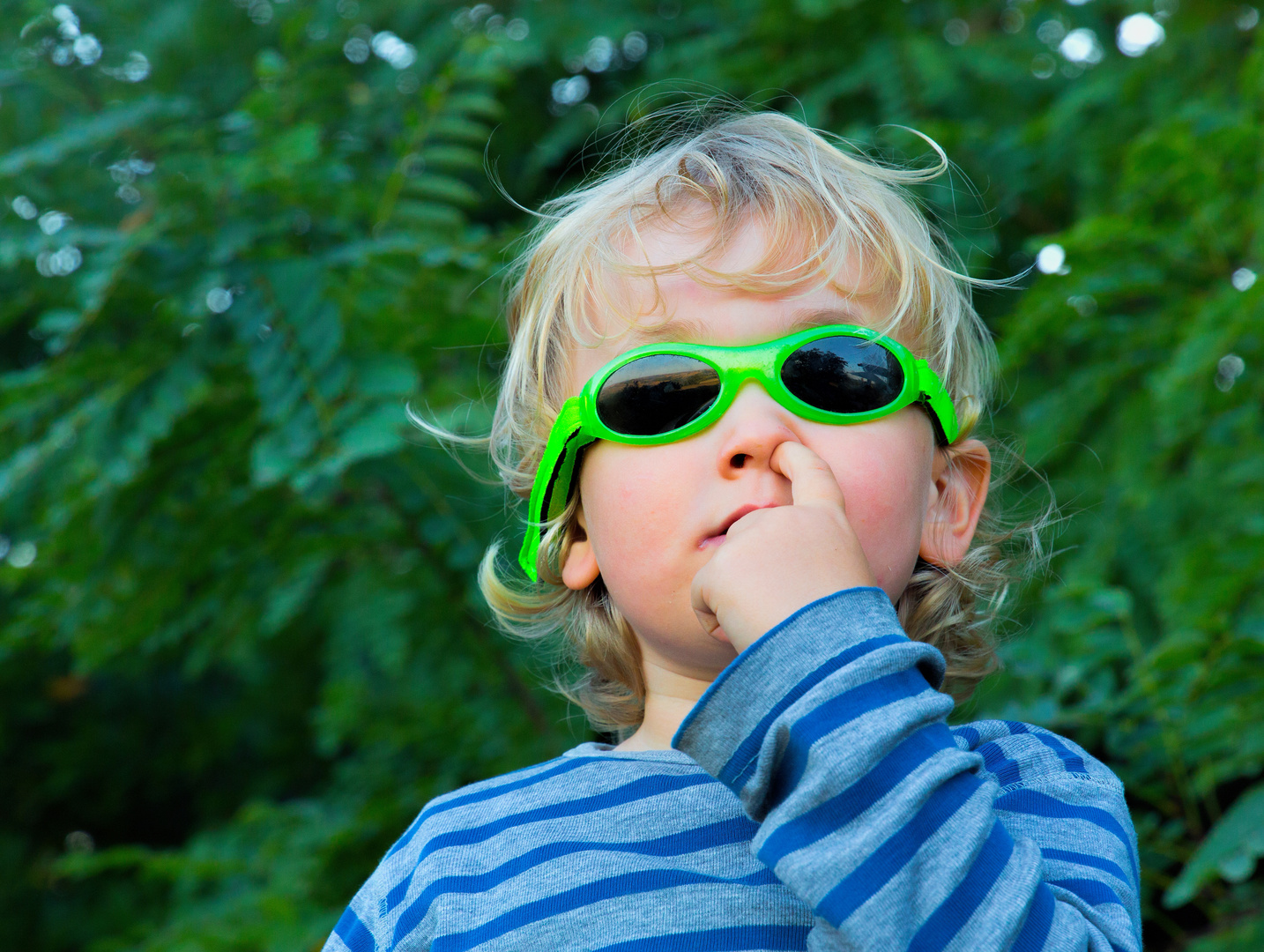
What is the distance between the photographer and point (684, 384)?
3.46 ft

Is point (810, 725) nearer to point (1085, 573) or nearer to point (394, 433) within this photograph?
point (394, 433)

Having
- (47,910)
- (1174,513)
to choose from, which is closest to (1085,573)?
(1174,513)

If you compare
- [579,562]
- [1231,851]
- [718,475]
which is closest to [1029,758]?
[718,475]

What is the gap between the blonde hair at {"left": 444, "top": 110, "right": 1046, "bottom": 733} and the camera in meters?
1.19

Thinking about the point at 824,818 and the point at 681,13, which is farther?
the point at 681,13

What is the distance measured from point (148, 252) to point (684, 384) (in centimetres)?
165

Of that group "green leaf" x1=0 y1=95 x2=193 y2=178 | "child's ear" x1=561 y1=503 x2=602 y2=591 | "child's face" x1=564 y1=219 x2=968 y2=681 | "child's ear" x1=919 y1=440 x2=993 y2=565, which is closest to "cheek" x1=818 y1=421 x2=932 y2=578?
"child's face" x1=564 y1=219 x2=968 y2=681

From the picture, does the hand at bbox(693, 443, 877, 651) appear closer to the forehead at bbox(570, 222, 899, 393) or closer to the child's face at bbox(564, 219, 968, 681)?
the child's face at bbox(564, 219, 968, 681)

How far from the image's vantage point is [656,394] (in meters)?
1.07

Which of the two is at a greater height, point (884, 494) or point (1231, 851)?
point (884, 494)

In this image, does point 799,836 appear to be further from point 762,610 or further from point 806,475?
point 806,475

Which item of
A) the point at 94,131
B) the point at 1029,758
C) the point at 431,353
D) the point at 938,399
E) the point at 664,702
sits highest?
the point at 938,399

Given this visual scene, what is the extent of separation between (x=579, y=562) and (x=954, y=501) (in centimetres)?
47

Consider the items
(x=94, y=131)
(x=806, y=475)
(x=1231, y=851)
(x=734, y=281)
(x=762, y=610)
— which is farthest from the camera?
(x=94, y=131)
